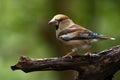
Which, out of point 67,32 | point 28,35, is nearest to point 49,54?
point 28,35

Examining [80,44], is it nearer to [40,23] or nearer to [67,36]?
[67,36]

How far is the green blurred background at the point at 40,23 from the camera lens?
9971 mm

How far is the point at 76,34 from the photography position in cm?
490

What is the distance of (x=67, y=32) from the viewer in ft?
16.4

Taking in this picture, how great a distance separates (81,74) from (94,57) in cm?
21

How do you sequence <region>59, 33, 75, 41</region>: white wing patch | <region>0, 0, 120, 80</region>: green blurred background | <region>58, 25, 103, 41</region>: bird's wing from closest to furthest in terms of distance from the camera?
<region>58, 25, 103, 41</region>: bird's wing
<region>59, 33, 75, 41</region>: white wing patch
<region>0, 0, 120, 80</region>: green blurred background

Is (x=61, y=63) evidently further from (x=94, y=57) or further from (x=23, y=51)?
(x=23, y=51)

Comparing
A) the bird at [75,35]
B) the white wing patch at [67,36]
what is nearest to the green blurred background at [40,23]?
the bird at [75,35]

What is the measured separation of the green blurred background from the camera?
997cm

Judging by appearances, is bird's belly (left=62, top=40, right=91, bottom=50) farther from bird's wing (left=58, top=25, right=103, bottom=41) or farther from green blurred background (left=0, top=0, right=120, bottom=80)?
green blurred background (left=0, top=0, right=120, bottom=80)

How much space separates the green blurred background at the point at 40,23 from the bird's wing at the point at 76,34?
4.81 metres

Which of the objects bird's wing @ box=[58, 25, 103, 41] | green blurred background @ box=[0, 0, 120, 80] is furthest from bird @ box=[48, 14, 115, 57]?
green blurred background @ box=[0, 0, 120, 80]

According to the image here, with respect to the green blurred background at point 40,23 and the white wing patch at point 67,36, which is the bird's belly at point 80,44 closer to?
the white wing patch at point 67,36

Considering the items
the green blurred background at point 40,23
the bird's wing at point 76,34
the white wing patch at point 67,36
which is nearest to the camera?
the bird's wing at point 76,34
